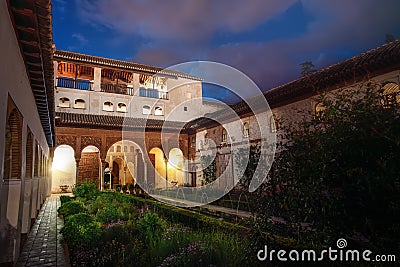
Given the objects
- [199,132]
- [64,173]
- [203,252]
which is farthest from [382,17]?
[203,252]

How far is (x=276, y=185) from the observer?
14.7 feet

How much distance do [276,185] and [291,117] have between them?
1071 cm

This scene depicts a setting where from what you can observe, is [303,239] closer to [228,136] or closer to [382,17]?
[228,136]

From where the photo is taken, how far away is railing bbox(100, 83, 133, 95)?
27.8 meters

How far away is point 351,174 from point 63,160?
2703cm

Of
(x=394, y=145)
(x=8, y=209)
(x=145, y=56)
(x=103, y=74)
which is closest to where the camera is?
(x=394, y=145)

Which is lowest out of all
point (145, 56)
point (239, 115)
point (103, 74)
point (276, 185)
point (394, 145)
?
point (276, 185)

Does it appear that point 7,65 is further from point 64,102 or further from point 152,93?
point 152,93

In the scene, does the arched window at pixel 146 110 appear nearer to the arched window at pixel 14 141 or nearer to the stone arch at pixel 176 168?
the stone arch at pixel 176 168

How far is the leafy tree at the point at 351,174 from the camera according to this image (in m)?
2.81

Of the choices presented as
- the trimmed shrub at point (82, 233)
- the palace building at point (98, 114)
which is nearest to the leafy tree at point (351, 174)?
the palace building at point (98, 114)

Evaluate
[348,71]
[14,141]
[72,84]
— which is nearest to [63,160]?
[72,84]

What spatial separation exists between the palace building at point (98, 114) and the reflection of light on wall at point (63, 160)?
0.08 m

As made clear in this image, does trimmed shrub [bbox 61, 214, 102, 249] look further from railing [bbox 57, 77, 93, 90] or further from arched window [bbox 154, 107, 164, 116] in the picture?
arched window [bbox 154, 107, 164, 116]
